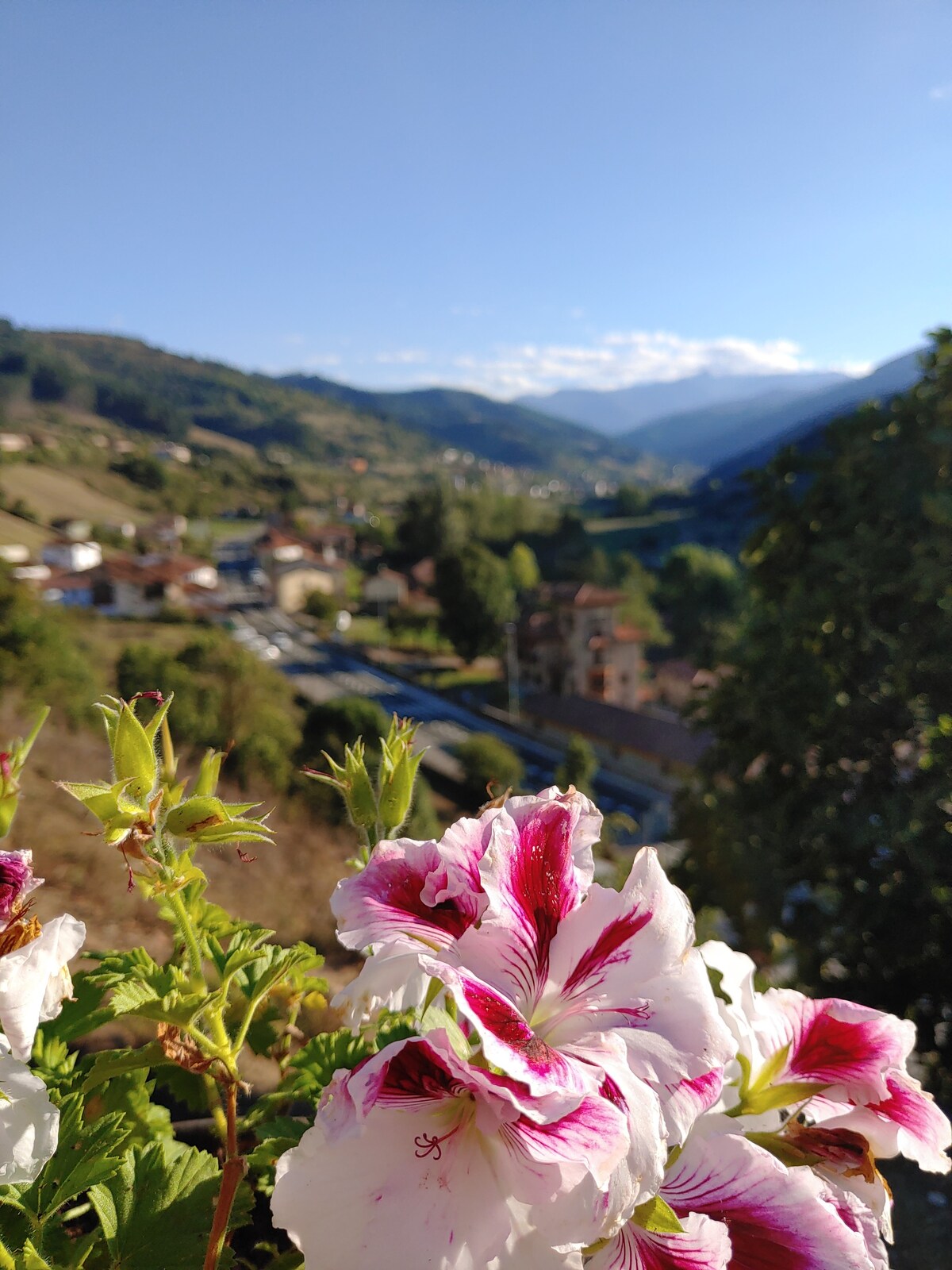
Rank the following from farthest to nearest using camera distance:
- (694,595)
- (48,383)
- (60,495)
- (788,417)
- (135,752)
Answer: (788,417) < (48,383) < (60,495) < (694,595) < (135,752)

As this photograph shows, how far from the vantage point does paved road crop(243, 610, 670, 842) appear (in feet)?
58.3

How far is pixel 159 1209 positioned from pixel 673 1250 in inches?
18.1

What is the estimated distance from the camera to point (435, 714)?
76.9 ft

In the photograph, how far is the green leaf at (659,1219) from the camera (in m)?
0.55

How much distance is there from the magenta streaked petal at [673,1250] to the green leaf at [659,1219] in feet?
0.10

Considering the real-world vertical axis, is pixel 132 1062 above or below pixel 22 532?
above

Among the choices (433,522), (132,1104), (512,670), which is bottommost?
(512,670)

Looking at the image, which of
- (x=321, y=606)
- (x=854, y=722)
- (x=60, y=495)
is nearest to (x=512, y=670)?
(x=321, y=606)

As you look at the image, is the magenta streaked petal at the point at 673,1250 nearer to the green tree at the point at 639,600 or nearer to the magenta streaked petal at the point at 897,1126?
the magenta streaked petal at the point at 897,1126

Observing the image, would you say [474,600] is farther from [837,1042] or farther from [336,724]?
[837,1042]

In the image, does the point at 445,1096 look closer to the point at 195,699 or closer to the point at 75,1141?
the point at 75,1141

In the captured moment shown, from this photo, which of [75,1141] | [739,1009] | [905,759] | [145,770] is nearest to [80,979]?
[75,1141]

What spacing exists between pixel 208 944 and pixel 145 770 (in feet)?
0.98

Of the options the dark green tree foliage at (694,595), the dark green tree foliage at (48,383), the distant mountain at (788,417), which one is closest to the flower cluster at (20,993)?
the dark green tree foliage at (694,595)
